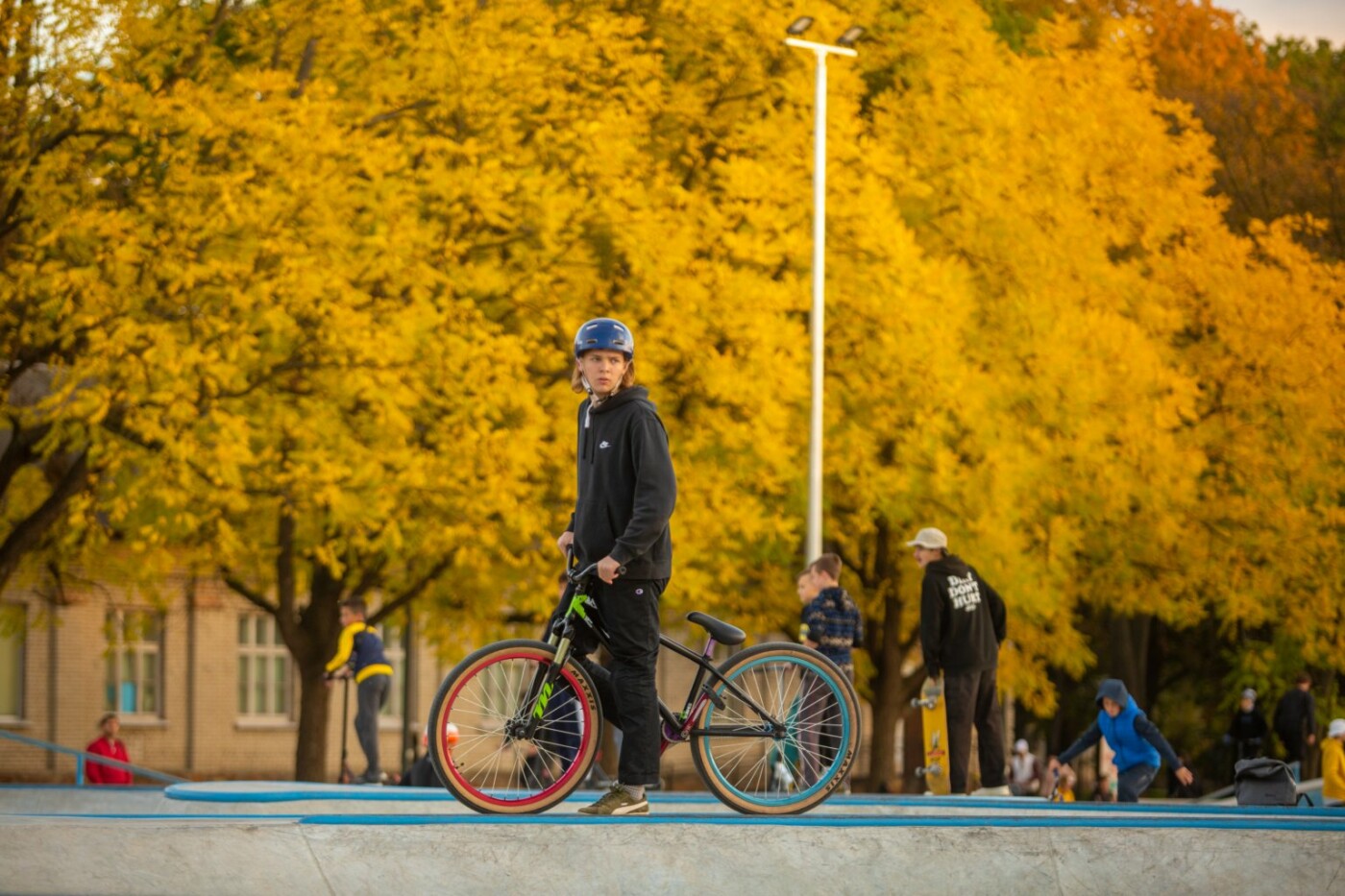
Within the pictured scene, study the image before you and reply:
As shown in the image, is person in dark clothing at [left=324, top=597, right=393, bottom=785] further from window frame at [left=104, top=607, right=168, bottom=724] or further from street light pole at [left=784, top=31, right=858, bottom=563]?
window frame at [left=104, top=607, right=168, bottom=724]

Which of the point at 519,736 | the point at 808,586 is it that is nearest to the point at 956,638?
the point at 808,586

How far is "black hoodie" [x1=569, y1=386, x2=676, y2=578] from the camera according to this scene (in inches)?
343

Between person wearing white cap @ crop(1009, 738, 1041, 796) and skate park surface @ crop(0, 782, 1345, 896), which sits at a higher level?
skate park surface @ crop(0, 782, 1345, 896)

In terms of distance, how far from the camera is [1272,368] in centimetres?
2966

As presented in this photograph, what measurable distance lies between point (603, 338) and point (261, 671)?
Answer: 3316 centimetres

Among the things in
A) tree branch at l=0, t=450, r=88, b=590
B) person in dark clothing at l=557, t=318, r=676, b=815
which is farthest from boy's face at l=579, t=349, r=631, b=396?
tree branch at l=0, t=450, r=88, b=590

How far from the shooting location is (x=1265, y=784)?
42.0ft

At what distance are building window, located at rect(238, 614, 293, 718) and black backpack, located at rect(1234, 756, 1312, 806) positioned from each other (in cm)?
2942

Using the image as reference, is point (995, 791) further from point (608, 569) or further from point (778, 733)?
point (608, 569)

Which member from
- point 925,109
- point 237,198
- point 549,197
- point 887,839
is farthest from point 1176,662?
point 887,839

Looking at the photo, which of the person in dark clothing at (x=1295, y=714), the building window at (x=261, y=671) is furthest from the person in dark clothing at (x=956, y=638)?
the building window at (x=261, y=671)

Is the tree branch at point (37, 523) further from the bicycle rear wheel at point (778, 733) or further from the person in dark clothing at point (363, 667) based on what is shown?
the bicycle rear wheel at point (778, 733)

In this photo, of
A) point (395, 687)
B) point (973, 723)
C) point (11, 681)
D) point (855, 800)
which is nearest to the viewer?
point (855, 800)

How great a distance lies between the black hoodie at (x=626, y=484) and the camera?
8.71 m
